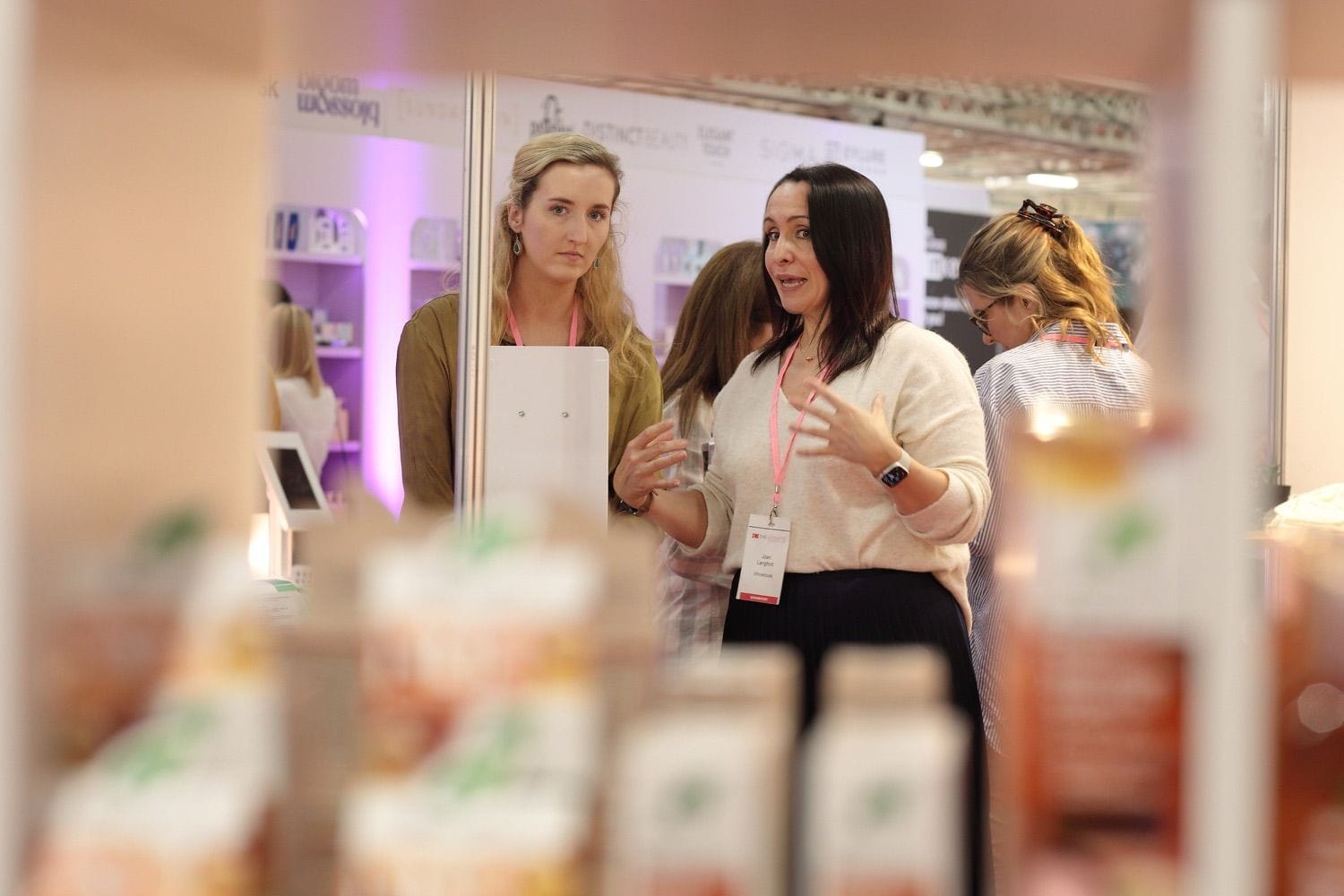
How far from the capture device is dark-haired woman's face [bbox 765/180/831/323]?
2.64 meters

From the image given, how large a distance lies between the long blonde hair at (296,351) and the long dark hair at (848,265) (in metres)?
2.45

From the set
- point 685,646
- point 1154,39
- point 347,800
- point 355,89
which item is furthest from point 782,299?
point 355,89

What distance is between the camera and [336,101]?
16.9 feet

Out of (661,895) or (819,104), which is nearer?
(661,895)

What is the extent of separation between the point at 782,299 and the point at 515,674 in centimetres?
212

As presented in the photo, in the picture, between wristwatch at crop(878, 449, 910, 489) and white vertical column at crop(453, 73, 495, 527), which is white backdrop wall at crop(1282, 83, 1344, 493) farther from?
white vertical column at crop(453, 73, 495, 527)

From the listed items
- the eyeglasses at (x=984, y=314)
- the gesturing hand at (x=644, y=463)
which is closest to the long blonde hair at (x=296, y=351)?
the gesturing hand at (x=644, y=463)

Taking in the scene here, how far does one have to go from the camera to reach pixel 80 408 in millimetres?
662

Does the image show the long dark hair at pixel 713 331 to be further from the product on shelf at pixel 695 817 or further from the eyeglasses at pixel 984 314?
the product on shelf at pixel 695 817

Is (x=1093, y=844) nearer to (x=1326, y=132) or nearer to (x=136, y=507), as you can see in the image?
(x=136, y=507)

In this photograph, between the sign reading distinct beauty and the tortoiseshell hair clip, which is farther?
the sign reading distinct beauty

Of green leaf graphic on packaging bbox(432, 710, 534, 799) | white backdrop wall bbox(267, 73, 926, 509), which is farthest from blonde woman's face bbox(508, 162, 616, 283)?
green leaf graphic on packaging bbox(432, 710, 534, 799)

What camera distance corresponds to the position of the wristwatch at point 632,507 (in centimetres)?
297

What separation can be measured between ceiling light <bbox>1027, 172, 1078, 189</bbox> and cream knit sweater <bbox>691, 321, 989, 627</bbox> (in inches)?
359
